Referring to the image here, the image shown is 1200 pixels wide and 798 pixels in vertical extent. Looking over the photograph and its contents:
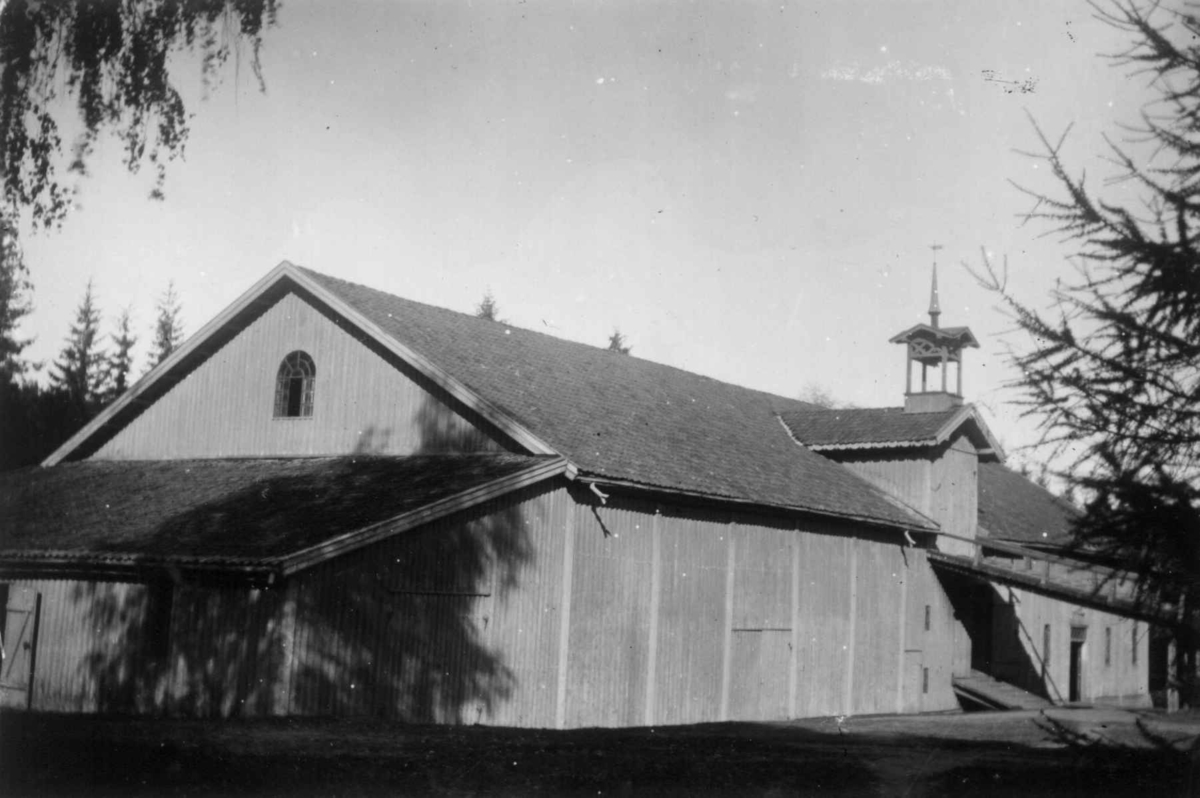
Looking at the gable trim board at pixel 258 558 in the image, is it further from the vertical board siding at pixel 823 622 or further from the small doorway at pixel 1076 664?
the small doorway at pixel 1076 664

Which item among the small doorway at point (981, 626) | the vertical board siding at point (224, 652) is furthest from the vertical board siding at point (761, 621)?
the vertical board siding at point (224, 652)

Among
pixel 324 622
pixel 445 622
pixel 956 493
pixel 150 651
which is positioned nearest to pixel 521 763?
pixel 324 622

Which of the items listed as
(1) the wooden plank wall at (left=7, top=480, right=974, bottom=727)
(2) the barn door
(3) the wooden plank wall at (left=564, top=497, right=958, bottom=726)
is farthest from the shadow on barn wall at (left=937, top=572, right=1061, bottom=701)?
(2) the barn door

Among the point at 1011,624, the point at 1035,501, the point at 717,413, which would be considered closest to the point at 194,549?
the point at 717,413

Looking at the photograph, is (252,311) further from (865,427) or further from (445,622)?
(865,427)

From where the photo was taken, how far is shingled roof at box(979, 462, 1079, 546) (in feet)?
115

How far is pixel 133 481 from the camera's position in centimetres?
2380

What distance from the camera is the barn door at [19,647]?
20.7 meters

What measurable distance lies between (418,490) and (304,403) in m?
5.55

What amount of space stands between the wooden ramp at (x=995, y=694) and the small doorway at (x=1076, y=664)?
127 inches

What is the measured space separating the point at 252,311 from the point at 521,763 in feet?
46.5

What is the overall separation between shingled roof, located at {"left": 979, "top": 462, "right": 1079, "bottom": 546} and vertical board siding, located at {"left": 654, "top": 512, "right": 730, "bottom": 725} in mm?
13663

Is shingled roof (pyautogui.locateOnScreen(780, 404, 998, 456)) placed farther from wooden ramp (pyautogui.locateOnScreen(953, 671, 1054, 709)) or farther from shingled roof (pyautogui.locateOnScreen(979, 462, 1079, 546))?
wooden ramp (pyautogui.locateOnScreen(953, 671, 1054, 709))

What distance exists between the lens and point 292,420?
2353 centimetres
